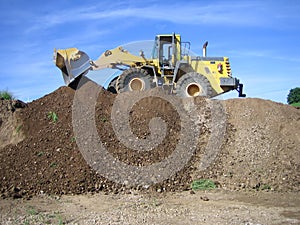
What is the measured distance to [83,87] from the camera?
12000 mm

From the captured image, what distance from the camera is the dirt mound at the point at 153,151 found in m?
8.46

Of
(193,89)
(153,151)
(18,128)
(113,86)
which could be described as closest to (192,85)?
(193,89)

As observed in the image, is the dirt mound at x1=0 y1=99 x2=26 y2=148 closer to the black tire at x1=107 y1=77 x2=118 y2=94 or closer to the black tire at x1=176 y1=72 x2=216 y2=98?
the black tire at x1=107 y1=77 x2=118 y2=94

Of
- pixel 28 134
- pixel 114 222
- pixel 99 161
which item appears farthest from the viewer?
pixel 28 134

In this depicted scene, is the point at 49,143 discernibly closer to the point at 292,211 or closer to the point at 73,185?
the point at 73,185

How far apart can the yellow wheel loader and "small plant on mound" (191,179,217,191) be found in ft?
16.5

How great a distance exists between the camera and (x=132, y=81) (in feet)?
44.4

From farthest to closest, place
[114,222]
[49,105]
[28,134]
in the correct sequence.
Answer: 1. [49,105]
2. [28,134]
3. [114,222]

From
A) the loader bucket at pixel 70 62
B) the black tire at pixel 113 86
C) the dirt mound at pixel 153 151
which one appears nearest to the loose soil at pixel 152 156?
the dirt mound at pixel 153 151

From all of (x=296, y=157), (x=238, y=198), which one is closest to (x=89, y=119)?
(x=238, y=198)

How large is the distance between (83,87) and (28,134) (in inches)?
91.6

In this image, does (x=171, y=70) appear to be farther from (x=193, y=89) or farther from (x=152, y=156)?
(x=152, y=156)

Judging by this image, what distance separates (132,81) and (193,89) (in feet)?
6.54

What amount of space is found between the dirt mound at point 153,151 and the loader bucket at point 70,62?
42cm
